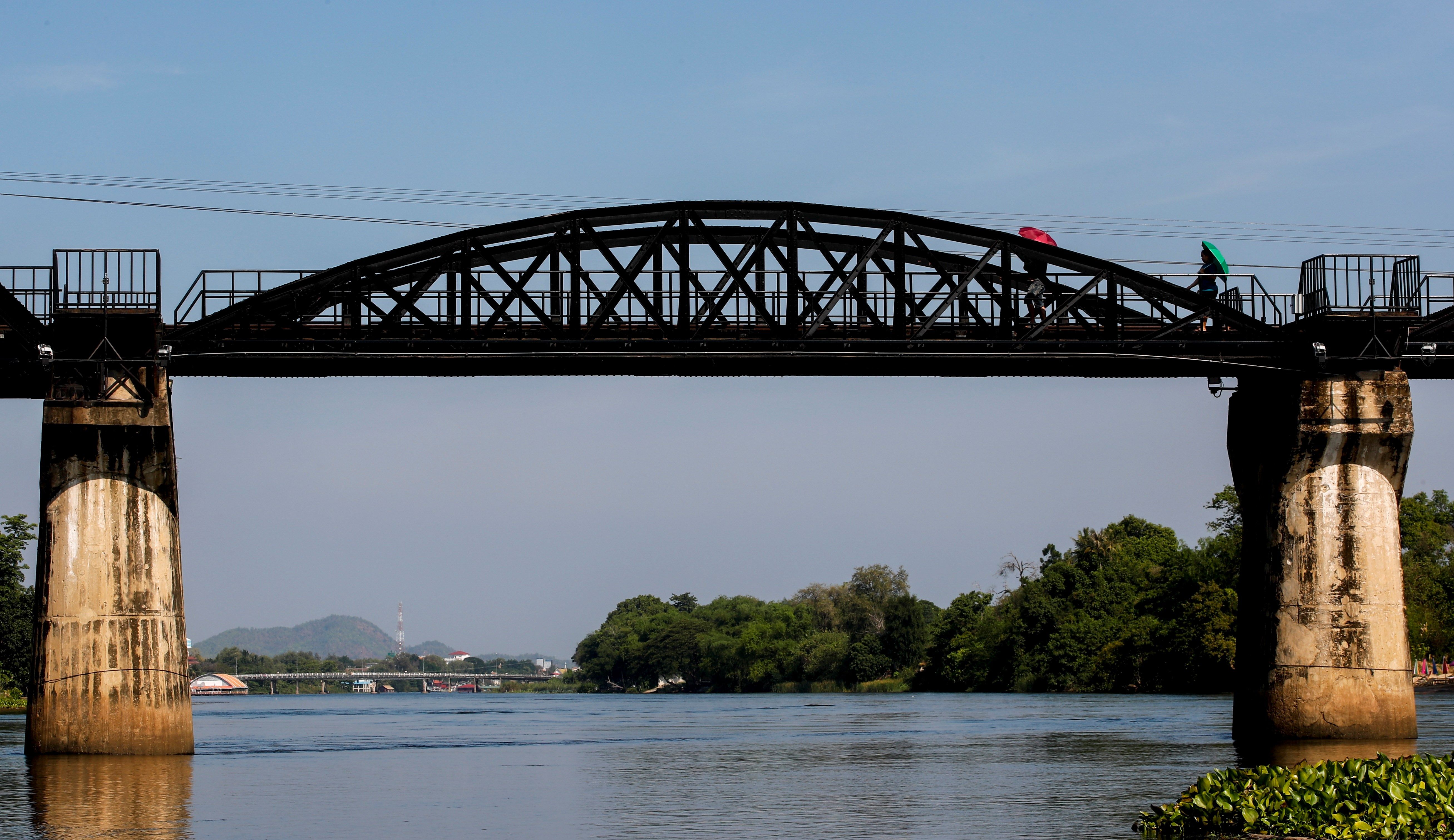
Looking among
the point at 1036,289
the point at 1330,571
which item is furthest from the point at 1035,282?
the point at 1330,571

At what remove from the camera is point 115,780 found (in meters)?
32.7

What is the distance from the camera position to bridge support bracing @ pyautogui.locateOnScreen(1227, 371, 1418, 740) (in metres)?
40.3

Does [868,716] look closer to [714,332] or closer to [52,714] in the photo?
[714,332]

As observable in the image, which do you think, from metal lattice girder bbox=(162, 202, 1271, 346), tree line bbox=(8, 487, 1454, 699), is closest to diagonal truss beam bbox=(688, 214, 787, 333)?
metal lattice girder bbox=(162, 202, 1271, 346)

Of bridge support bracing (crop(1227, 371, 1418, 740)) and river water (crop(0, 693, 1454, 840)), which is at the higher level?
bridge support bracing (crop(1227, 371, 1418, 740))

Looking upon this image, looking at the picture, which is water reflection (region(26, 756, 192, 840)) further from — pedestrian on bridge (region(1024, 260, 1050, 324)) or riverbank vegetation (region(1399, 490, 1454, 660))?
riverbank vegetation (region(1399, 490, 1454, 660))

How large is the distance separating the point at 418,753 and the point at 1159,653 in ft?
229

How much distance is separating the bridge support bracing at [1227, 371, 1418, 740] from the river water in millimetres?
1769

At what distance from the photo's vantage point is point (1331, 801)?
2111cm

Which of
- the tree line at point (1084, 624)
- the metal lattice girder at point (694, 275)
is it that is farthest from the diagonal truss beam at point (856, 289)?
the tree line at point (1084, 624)

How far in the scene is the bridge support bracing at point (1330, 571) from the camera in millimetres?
40344

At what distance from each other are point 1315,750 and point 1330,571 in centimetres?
554

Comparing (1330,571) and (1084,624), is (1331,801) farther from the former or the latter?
(1084,624)

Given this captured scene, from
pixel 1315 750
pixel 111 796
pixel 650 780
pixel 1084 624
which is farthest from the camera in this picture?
pixel 1084 624
